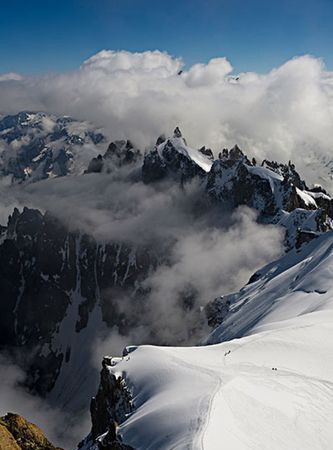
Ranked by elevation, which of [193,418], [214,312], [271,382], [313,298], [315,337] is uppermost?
[193,418]

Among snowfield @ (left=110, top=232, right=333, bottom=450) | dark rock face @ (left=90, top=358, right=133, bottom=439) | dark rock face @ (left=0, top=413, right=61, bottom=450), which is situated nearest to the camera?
dark rock face @ (left=0, top=413, right=61, bottom=450)

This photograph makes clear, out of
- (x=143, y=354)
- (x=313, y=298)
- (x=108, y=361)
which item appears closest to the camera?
(x=143, y=354)

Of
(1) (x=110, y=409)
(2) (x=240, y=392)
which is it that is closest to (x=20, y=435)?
(2) (x=240, y=392)

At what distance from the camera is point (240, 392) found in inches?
1638

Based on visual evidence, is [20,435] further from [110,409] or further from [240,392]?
[110,409]

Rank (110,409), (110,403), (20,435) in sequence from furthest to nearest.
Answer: (110,403)
(110,409)
(20,435)

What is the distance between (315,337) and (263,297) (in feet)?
191

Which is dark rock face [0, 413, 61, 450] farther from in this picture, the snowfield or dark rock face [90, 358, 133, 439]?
dark rock face [90, 358, 133, 439]

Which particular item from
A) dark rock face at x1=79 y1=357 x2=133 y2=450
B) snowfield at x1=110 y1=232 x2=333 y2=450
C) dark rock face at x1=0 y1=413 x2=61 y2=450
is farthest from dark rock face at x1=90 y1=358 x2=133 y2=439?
dark rock face at x1=0 y1=413 x2=61 y2=450

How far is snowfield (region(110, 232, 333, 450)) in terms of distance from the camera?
3525 cm

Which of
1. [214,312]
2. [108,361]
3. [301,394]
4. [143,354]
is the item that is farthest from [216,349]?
[214,312]

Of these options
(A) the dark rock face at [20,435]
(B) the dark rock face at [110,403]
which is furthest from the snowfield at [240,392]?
(A) the dark rock face at [20,435]

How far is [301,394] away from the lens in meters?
43.5

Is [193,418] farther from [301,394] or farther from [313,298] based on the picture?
[313,298]
